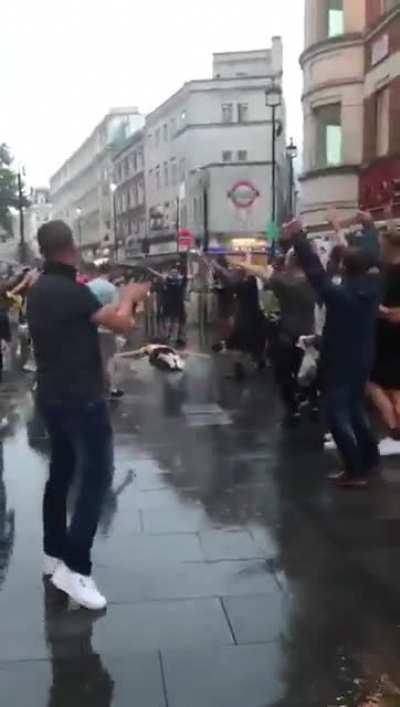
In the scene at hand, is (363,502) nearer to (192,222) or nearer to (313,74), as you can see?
(313,74)

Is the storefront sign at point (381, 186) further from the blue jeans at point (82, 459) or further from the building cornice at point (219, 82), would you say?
the building cornice at point (219, 82)

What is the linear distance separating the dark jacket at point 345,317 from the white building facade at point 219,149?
43.4 metres

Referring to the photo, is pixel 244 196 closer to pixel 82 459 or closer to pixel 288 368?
pixel 288 368

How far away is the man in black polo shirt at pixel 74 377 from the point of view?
450 centimetres

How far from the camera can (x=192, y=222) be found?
190 ft

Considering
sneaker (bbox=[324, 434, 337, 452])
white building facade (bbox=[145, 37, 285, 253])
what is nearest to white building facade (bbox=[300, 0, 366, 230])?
sneaker (bbox=[324, 434, 337, 452])

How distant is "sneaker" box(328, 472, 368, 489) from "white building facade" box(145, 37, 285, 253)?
4340cm

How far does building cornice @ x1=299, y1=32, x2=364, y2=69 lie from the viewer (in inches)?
870

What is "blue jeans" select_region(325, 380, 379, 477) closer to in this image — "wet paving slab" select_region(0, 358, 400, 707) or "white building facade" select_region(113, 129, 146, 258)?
"wet paving slab" select_region(0, 358, 400, 707)

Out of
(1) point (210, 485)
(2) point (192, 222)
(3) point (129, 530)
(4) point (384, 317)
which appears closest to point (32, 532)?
(3) point (129, 530)

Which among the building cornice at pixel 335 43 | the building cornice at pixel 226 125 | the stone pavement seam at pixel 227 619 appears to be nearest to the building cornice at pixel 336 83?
the building cornice at pixel 335 43

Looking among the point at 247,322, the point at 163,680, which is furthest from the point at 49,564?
the point at 247,322

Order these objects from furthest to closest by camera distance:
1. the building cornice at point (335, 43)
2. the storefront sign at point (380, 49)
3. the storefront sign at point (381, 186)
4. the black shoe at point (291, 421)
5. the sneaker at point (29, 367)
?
the building cornice at point (335, 43), the storefront sign at point (380, 49), the storefront sign at point (381, 186), the sneaker at point (29, 367), the black shoe at point (291, 421)

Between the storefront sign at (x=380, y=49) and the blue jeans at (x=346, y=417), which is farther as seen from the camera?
the storefront sign at (x=380, y=49)
